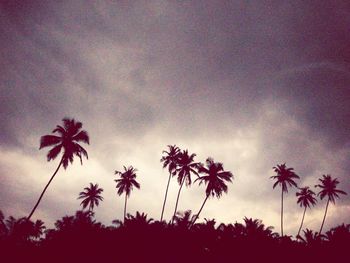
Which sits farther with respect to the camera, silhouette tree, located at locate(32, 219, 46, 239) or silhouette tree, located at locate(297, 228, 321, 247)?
silhouette tree, located at locate(32, 219, 46, 239)

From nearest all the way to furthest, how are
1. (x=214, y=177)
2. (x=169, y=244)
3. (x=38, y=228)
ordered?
(x=169, y=244) < (x=214, y=177) < (x=38, y=228)

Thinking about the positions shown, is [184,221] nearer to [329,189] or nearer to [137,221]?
[137,221]

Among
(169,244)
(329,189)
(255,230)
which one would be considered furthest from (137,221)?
(329,189)

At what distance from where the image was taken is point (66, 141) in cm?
3322

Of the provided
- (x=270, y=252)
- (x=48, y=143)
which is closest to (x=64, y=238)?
(x=48, y=143)

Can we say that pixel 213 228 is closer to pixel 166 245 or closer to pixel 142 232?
pixel 166 245

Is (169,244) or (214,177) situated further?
(214,177)

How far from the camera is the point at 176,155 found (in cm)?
4591

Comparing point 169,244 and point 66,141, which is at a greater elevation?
point 66,141

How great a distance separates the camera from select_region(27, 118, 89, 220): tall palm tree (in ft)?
106

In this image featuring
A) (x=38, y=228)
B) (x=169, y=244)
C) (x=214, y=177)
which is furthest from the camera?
(x=38, y=228)

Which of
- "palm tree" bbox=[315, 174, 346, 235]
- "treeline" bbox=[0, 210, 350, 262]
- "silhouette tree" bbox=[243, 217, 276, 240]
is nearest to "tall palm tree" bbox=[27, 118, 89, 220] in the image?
"treeline" bbox=[0, 210, 350, 262]

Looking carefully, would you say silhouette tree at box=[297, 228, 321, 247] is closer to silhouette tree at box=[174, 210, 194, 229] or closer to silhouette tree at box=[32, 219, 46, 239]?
silhouette tree at box=[174, 210, 194, 229]

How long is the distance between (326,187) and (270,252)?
35609 mm
